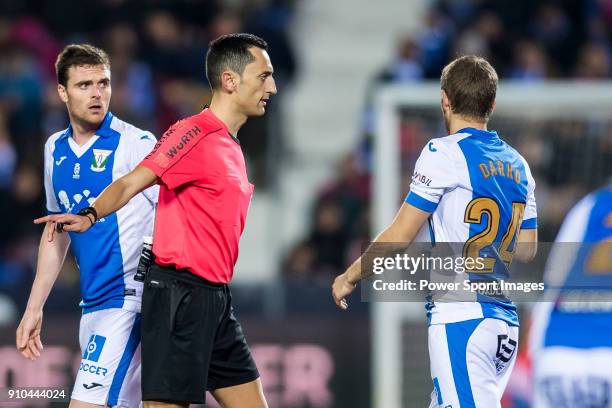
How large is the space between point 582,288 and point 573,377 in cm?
52

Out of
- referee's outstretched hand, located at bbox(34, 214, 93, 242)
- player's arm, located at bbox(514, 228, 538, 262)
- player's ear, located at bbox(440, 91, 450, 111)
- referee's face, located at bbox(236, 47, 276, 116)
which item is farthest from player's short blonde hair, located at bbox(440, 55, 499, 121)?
referee's outstretched hand, located at bbox(34, 214, 93, 242)

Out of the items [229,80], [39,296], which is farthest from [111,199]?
[39,296]

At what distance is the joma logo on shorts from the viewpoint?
18.0 feet

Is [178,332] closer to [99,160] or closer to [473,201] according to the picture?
[99,160]

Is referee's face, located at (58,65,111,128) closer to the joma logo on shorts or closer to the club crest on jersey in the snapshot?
the club crest on jersey

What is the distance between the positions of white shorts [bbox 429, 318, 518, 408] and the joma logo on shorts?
1358mm

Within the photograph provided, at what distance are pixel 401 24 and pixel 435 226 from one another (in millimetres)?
10208

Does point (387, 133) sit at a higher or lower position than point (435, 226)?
higher

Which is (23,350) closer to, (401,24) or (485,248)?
(485,248)

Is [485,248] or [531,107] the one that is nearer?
[485,248]

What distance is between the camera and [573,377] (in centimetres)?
532

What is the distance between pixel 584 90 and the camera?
9562 millimetres

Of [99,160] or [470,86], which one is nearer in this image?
[470,86]

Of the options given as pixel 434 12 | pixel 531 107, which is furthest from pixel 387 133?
pixel 434 12
